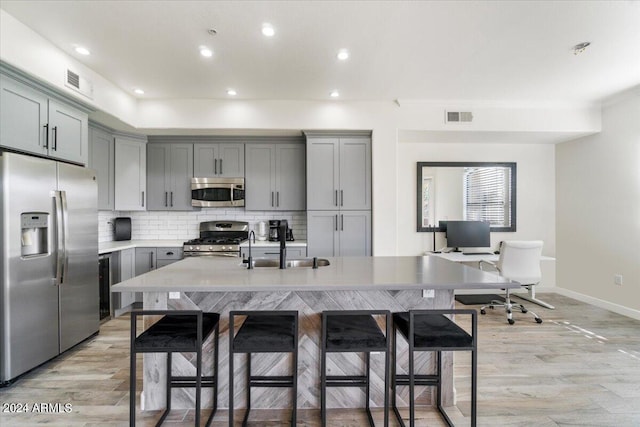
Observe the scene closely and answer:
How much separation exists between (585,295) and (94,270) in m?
6.35

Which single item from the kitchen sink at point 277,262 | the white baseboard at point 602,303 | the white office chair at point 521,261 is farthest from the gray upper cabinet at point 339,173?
the white baseboard at point 602,303

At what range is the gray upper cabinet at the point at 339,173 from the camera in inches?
161

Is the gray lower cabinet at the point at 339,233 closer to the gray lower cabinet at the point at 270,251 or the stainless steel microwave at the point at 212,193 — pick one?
the gray lower cabinet at the point at 270,251

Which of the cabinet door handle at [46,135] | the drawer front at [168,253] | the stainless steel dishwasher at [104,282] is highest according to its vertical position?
the cabinet door handle at [46,135]

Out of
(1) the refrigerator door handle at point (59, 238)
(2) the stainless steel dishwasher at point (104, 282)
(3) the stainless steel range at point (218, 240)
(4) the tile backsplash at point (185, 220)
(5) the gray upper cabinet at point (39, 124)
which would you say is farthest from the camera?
(4) the tile backsplash at point (185, 220)

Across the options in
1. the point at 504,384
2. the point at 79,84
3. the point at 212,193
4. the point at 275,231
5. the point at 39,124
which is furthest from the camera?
the point at 275,231

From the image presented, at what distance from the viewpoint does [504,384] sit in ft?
7.63

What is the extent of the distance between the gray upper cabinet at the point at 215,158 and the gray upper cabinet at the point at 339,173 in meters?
1.14

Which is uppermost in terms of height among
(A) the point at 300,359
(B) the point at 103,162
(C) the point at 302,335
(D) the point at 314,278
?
(B) the point at 103,162

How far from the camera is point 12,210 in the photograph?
2.26 metres

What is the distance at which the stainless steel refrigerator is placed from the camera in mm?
2238

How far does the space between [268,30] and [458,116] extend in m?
2.79

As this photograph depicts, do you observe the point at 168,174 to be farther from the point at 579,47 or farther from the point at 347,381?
the point at 579,47

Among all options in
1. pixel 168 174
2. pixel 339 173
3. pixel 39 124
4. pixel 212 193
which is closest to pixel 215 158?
pixel 212 193
